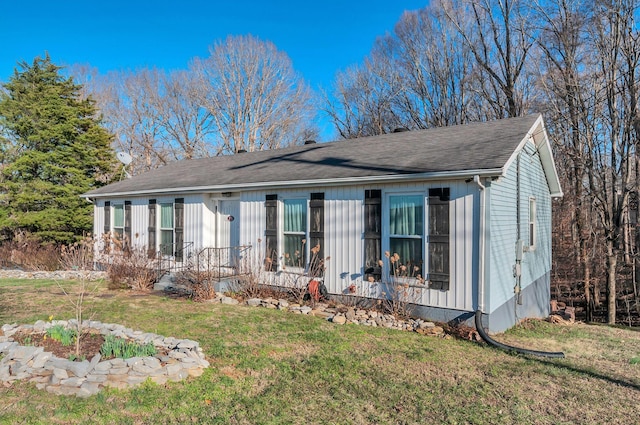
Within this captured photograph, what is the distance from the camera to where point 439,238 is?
691 cm

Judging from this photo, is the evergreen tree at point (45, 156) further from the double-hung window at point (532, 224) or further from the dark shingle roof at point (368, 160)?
the double-hung window at point (532, 224)

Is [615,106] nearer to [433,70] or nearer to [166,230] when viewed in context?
[433,70]

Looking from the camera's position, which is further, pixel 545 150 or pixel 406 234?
pixel 545 150

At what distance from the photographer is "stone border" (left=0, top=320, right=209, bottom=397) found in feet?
12.7

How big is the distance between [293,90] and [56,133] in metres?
15.3

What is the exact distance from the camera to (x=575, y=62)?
44.1 ft

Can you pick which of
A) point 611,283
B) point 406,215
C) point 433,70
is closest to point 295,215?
point 406,215

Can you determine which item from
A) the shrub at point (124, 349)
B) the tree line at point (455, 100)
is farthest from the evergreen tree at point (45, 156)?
the shrub at point (124, 349)

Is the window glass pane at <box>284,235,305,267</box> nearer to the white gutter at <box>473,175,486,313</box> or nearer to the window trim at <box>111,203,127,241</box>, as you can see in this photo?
the white gutter at <box>473,175,486,313</box>

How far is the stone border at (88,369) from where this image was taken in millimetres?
3873

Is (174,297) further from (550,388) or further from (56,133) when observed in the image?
(56,133)

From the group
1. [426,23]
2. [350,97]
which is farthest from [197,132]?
[426,23]

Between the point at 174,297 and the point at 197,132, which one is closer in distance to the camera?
the point at 174,297

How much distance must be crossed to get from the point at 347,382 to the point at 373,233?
143 inches
